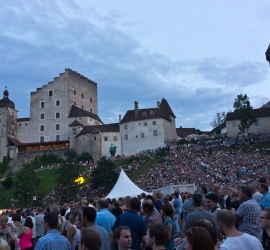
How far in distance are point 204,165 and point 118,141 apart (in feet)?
107

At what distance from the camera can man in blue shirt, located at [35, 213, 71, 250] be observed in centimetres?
673

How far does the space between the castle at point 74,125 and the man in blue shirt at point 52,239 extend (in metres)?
70.6

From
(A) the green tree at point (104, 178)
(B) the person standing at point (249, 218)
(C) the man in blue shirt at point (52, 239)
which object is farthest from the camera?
(A) the green tree at point (104, 178)

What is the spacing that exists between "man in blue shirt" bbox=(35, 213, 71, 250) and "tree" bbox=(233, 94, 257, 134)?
62.3m

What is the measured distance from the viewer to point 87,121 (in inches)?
3401

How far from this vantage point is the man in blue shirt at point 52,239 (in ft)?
22.1

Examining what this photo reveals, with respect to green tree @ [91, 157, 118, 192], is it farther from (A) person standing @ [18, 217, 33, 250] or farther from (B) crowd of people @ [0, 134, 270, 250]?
(A) person standing @ [18, 217, 33, 250]

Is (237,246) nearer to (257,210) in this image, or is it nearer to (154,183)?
(257,210)

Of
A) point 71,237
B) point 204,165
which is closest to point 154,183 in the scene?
point 204,165

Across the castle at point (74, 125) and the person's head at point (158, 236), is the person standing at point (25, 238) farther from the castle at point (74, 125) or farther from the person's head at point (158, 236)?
the castle at point (74, 125)

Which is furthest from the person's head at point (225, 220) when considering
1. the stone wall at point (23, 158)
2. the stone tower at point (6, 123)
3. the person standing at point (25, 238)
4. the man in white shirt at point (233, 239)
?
the stone tower at point (6, 123)

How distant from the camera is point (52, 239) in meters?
6.82

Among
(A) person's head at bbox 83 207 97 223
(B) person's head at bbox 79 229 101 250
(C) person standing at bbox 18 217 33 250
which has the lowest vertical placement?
(C) person standing at bbox 18 217 33 250

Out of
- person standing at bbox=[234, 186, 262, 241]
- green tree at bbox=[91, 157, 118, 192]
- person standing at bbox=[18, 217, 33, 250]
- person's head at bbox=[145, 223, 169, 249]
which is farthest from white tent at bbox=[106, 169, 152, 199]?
green tree at bbox=[91, 157, 118, 192]
